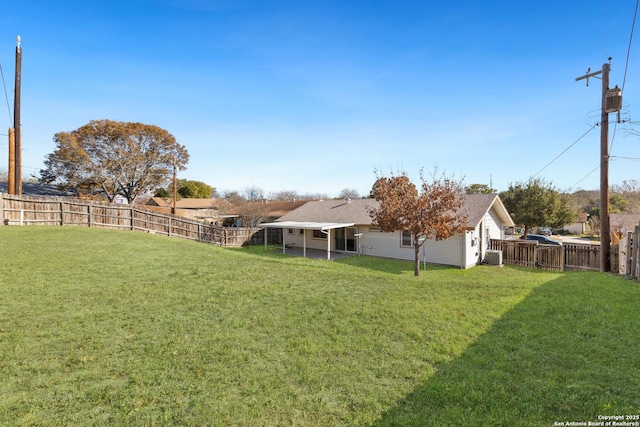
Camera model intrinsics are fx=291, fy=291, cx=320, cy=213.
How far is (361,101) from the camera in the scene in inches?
639

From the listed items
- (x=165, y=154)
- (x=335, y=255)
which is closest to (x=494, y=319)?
(x=335, y=255)

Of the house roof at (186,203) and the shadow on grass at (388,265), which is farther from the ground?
the house roof at (186,203)

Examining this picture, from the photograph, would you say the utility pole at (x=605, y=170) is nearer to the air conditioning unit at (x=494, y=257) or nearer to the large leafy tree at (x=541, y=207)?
the air conditioning unit at (x=494, y=257)

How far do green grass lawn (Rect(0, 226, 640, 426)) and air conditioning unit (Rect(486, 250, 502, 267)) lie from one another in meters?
6.63

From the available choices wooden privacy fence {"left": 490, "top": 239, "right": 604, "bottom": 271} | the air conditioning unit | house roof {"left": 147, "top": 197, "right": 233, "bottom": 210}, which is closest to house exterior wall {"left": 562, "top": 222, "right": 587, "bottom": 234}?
wooden privacy fence {"left": 490, "top": 239, "right": 604, "bottom": 271}

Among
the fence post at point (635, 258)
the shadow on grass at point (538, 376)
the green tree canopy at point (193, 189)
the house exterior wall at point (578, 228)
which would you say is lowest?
the house exterior wall at point (578, 228)

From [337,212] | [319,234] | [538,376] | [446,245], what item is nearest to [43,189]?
[319,234]

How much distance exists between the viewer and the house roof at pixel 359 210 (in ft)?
51.8

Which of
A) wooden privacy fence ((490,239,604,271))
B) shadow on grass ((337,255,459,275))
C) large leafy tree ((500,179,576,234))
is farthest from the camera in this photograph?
large leafy tree ((500,179,576,234))

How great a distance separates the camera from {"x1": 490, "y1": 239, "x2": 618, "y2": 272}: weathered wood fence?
13969 millimetres

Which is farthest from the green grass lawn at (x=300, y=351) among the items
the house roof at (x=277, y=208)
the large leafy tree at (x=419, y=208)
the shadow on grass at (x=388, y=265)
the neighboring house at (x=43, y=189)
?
the neighboring house at (x=43, y=189)

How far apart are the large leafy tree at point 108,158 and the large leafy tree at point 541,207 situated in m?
33.6

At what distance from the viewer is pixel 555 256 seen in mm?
14461

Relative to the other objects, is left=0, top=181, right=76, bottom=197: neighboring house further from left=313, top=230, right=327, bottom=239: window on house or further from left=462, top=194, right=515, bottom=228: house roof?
left=462, top=194, right=515, bottom=228: house roof
